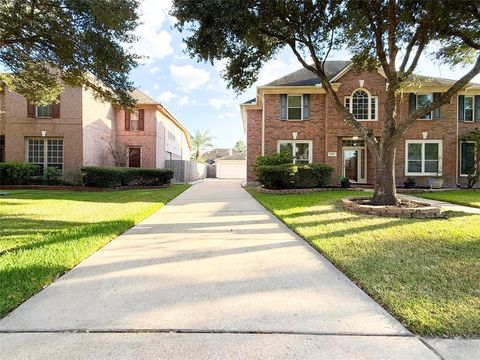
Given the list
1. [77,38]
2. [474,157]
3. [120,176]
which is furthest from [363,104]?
[77,38]

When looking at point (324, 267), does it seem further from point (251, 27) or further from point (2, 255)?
point (251, 27)

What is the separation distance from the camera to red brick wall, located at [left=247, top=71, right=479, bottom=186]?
17.7 m

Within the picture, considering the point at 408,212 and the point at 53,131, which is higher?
the point at 53,131

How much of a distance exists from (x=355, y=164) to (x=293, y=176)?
21.2 ft

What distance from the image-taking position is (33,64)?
11359mm

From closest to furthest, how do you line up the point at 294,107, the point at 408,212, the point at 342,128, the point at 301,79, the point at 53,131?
the point at 408,212 → the point at 342,128 → the point at 294,107 → the point at 53,131 → the point at 301,79

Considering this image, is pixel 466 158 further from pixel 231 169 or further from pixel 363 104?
pixel 231 169

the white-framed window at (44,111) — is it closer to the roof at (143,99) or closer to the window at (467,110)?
the roof at (143,99)

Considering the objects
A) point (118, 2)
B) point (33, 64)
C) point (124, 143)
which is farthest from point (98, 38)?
point (124, 143)

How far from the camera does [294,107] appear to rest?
1820 cm

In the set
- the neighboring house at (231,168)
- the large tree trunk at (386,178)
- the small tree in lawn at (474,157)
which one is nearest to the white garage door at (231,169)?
the neighboring house at (231,168)

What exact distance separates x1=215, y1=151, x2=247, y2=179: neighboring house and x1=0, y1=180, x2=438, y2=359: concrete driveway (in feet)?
120

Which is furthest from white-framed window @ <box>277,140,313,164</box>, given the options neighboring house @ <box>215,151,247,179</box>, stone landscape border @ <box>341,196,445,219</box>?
neighboring house @ <box>215,151,247,179</box>

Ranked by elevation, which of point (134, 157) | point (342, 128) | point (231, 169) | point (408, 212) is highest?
point (342, 128)
